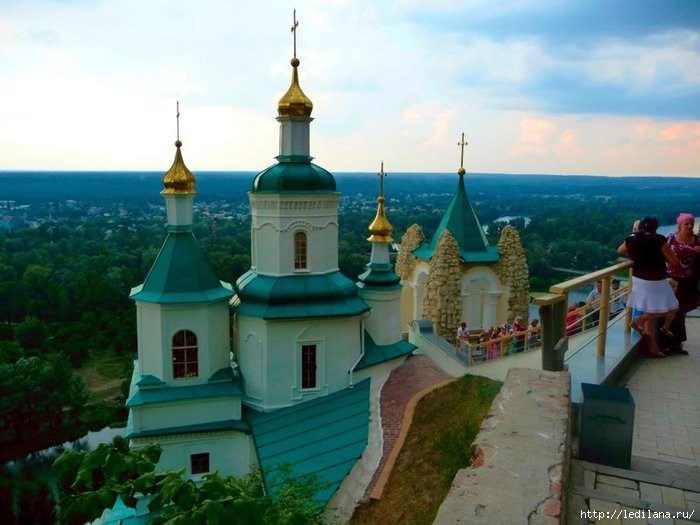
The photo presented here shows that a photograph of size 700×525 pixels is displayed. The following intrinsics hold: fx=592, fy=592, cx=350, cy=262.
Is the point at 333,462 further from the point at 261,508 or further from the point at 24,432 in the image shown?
the point at 24,432

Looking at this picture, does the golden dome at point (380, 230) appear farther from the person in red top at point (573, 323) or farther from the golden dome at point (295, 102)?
the person in red top at point (573, 323)

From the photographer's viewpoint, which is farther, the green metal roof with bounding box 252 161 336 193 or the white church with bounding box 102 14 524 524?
Result: the green metal roof with bounding box 252 161 336 193

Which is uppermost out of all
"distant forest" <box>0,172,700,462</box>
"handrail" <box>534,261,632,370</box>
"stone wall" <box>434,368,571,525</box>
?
"handrail" <box>534,261,632,370</box>

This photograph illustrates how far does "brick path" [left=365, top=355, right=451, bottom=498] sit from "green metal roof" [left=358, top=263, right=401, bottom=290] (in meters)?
1.95

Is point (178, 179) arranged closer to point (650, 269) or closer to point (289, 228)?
point (289, 228)

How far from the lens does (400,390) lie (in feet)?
42.8

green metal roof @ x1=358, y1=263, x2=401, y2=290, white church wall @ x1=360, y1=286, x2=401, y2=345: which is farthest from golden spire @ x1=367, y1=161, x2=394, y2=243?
white church wall @ x1=360, y1=286, x2=401, y2=345

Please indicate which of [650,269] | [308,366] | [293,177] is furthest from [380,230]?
[650,269]

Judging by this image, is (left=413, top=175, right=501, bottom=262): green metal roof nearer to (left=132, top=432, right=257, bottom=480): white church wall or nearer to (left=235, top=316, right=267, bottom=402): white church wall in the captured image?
(left=235, top=316, right=267, bottom=402): white church wall

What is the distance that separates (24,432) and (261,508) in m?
29.3

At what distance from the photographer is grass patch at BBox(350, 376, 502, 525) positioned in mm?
8459

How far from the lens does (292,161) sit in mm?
14023

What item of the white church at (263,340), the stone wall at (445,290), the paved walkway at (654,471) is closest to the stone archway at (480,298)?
the stone wall at (445,290)

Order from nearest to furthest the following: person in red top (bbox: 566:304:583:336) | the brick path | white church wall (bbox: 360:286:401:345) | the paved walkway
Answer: the paved walkway, person in red top (bbox: 566:304:583:336), the brick path, white church wall (bbox: 360:286:401:345)
